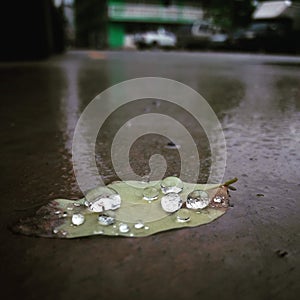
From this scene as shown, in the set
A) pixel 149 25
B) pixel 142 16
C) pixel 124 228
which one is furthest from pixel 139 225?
pixel 149 25

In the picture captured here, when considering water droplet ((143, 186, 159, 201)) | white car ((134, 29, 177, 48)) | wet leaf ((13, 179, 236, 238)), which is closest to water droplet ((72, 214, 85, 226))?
wet leaf ((13, 179, 236, 238))

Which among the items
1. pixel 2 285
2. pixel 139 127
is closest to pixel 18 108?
pixel 139 127

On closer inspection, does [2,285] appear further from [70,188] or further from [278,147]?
[278,147]

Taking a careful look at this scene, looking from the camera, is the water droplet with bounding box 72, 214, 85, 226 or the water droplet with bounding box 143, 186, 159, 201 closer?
the water droplet with bounding box 72, 214, 85, 226

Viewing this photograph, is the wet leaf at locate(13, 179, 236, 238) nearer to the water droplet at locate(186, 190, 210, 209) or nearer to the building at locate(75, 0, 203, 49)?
the water droplet at locate(186, 190, 210, 209)

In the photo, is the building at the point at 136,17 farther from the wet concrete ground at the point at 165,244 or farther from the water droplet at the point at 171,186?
the water droplet at the point at 171,186

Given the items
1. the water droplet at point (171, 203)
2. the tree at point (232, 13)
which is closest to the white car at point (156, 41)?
the tree at point (232, 13)
